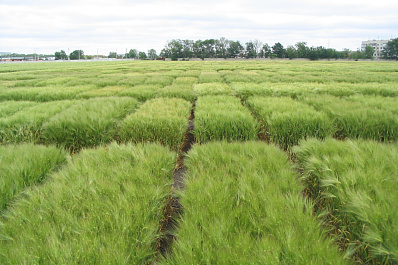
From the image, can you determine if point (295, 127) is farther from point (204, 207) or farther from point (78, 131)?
point (78, 131)

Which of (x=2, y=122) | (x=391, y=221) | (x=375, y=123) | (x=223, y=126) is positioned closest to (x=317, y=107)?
(x=375, y=123)

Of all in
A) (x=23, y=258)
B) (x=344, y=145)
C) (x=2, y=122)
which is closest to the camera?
(x=23, y=258)

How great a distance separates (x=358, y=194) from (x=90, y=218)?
5.54ft

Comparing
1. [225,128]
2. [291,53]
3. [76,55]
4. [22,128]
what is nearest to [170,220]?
[225,128]

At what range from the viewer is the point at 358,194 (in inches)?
53.6

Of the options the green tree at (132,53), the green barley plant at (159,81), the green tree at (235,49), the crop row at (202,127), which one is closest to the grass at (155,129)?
the crop row at (202,127)

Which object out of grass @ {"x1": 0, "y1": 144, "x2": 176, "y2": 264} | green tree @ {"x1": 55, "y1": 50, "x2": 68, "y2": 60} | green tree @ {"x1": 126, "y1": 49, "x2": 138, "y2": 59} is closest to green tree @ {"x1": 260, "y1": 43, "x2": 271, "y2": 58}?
green tree @ {"x1": 126, "y1": 49, "x2": 138, "y2": 59}

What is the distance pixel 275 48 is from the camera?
321 ft

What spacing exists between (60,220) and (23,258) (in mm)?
301

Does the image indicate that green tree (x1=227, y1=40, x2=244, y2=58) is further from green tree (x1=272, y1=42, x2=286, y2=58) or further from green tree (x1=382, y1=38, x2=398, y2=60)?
green tree (x1=382, y1=38, x2=398, y2=60)

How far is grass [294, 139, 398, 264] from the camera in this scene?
1.12 meters

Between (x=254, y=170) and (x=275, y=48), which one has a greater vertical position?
(x=275, y=48)

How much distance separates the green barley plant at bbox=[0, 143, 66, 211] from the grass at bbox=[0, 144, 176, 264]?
0.27 metres

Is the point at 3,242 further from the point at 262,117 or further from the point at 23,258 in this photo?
the point at 262,117
